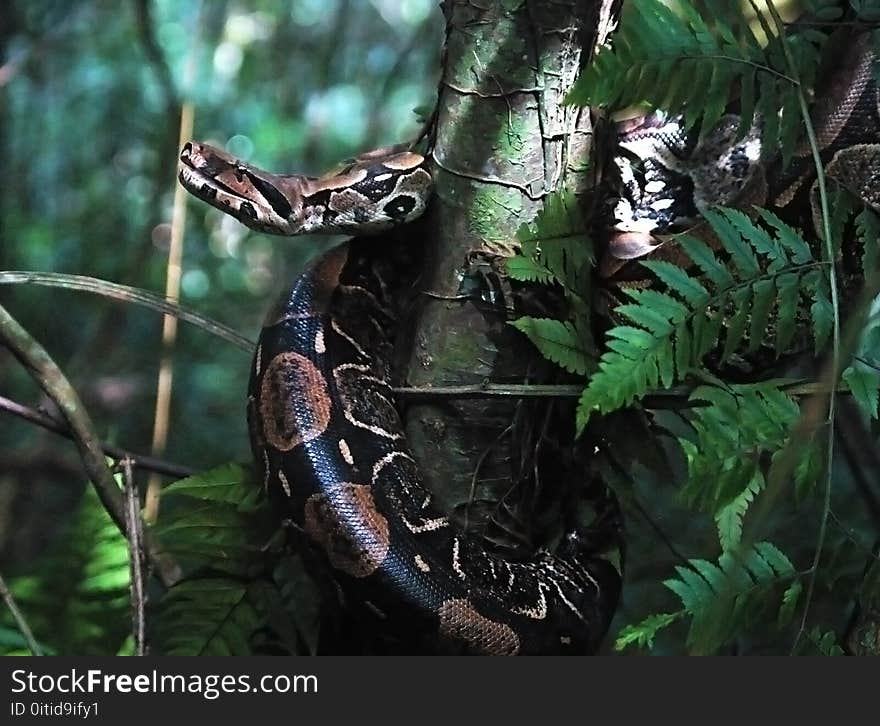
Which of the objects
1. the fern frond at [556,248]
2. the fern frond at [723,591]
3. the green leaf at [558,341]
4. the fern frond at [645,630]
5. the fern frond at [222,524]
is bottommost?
the fern frond at [645,630]

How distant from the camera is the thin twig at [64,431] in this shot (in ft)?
5.41

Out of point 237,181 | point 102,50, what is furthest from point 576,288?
point 102,50

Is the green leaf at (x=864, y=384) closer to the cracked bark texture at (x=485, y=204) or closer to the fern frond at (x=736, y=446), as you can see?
the fern frond at (x=736, y=446)

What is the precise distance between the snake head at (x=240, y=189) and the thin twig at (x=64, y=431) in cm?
56

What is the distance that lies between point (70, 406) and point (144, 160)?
6.27ft

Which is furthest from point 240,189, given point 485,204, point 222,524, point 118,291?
point 222,524

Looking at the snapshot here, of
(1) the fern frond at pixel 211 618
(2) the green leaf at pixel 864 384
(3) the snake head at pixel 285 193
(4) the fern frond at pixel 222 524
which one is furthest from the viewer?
(3) the snake head at pixel 285 193

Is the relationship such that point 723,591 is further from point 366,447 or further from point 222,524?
point 222,524

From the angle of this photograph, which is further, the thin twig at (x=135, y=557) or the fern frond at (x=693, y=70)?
the thin twig at (x=135, y=557)

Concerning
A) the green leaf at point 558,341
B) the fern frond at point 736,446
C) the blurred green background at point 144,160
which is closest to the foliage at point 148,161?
the blurred green background at point 144,160

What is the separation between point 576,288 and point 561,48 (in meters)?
0.41

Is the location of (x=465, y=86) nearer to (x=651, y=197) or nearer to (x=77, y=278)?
(x=651, y=197)

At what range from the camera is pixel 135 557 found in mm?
1497

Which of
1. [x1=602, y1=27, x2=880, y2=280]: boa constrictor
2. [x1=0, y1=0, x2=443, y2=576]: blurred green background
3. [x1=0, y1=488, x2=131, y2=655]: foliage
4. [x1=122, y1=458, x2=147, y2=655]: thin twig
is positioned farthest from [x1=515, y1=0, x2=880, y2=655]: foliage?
[x1=0, y1=0, x2=443, y2=576]: blurred green background
